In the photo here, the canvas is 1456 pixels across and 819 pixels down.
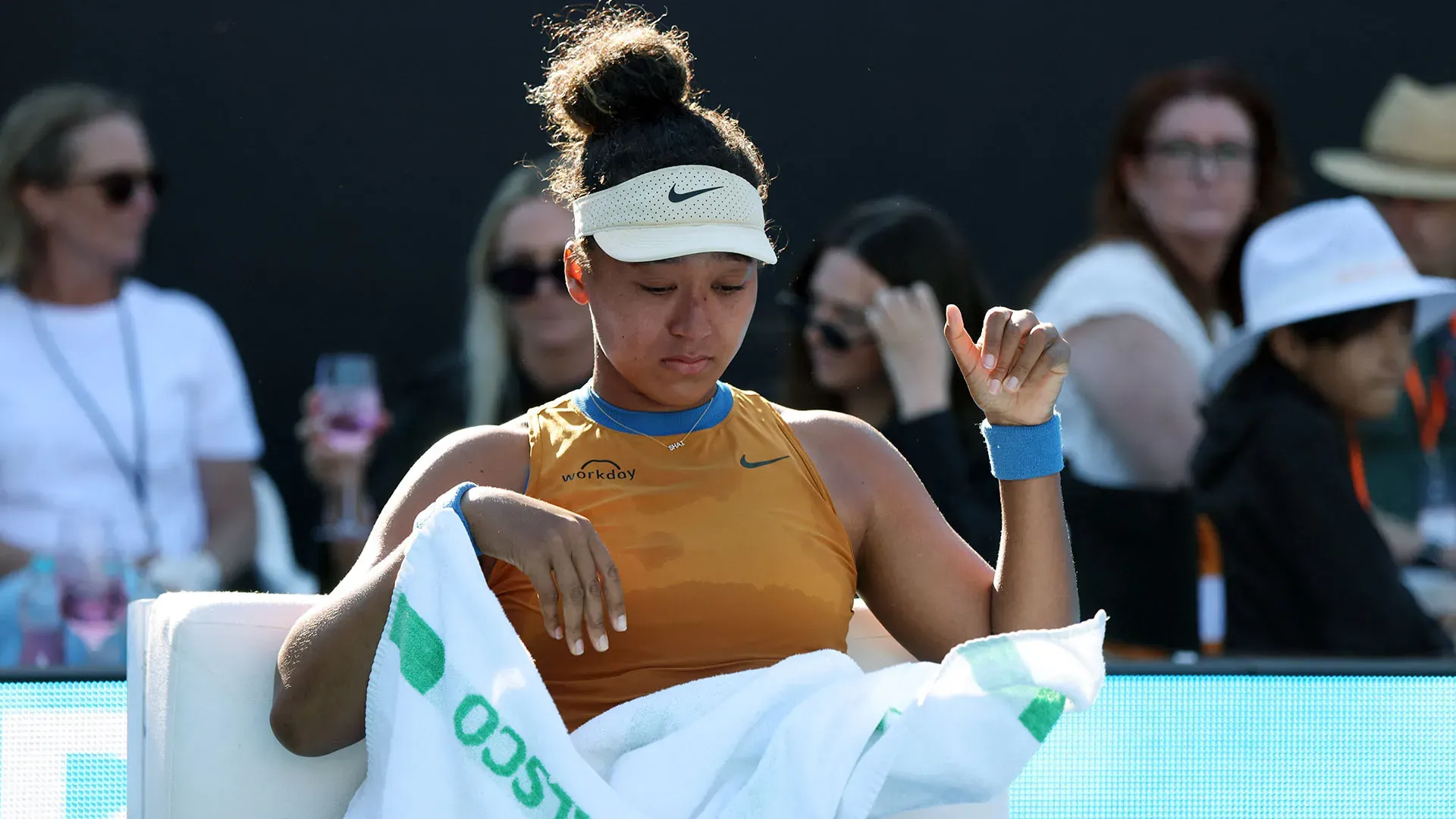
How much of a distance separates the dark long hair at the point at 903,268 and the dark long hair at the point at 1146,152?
0.43 m

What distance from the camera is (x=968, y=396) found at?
3.53 meters

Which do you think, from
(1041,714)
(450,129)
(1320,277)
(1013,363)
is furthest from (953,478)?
(450,129)

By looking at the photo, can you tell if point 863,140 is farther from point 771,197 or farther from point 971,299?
point 971,299

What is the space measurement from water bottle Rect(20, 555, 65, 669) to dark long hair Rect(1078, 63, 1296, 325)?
252 centimetres

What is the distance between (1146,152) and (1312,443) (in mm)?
1106

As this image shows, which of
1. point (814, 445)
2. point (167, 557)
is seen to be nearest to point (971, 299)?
point (814, 445)

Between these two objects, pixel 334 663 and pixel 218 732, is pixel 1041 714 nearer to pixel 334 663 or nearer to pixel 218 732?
pixel 334 663

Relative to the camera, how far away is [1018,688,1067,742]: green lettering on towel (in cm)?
158

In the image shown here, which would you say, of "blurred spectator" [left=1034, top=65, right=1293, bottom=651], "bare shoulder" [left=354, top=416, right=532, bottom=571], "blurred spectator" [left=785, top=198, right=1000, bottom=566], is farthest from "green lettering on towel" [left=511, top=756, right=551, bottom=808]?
"blurred spectator" [left=1034, top=65, right=1293, bottom=651]

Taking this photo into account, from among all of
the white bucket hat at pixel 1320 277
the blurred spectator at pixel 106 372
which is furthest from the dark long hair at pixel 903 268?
the blurred spectator at pixel 106 372

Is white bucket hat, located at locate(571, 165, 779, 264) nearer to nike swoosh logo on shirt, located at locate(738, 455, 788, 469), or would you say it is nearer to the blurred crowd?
nike swoosh logo on shirt, located at locate(738, 455, 788, 469)

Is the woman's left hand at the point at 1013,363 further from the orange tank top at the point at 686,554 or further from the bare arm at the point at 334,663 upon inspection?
the bare arm at the point at 334,663

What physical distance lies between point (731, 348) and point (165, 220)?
2.85m

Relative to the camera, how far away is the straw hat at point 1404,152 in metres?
4.33
